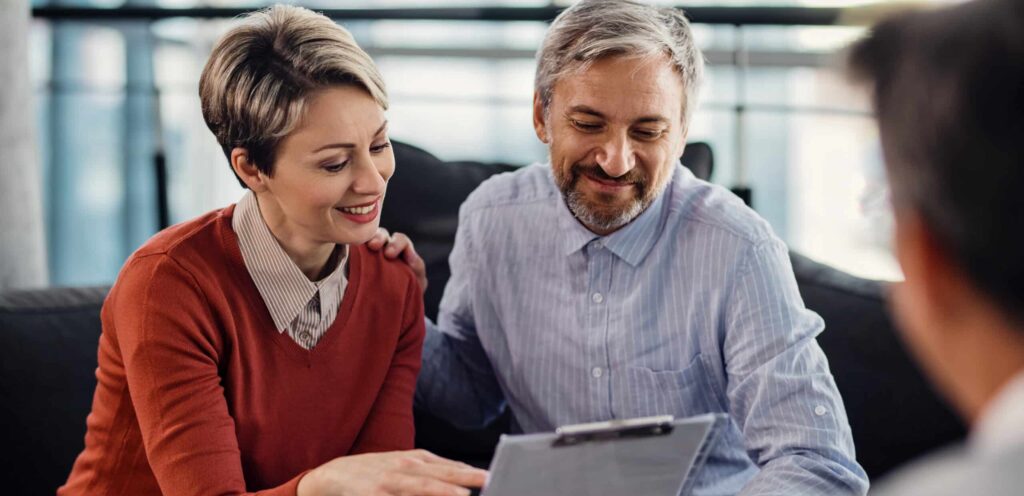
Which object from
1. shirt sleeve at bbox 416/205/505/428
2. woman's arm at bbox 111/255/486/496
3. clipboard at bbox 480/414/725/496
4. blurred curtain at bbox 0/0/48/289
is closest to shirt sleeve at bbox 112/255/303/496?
woman's arm at bbox 111/255/486/496

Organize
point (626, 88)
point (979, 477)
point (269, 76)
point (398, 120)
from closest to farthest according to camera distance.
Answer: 1. point (979, 477)
2. point (269, 76)
3. point (626, 88)
4. point (398, 120)

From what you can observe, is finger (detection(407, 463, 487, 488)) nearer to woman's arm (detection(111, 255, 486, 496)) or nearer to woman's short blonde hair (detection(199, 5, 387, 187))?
woman's arm (detection(111, 255, 486, 496))

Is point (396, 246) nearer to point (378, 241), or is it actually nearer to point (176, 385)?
point (378, 241)

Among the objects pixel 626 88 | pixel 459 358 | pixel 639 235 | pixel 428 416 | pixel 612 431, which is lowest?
pixel 428 416

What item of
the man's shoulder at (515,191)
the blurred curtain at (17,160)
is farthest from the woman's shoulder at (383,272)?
the blurred curtain at (17,160)

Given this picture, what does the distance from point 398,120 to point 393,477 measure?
134 inches

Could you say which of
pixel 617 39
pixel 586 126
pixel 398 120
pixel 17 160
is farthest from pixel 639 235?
pixel 398 120

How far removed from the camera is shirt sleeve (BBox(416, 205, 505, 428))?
5.91 feet

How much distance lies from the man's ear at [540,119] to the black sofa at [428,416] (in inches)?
15.0

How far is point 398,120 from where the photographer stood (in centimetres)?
459

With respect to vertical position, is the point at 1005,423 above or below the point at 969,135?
below

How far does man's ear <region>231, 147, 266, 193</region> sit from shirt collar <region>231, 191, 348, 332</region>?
1.8 inches

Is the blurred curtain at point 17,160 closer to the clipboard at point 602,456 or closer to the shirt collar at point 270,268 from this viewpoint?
the shirt collar at point 270,268

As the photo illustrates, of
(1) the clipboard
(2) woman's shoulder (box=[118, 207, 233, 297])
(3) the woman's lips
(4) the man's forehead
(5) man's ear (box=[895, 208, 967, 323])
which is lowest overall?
(1) the clipboard
